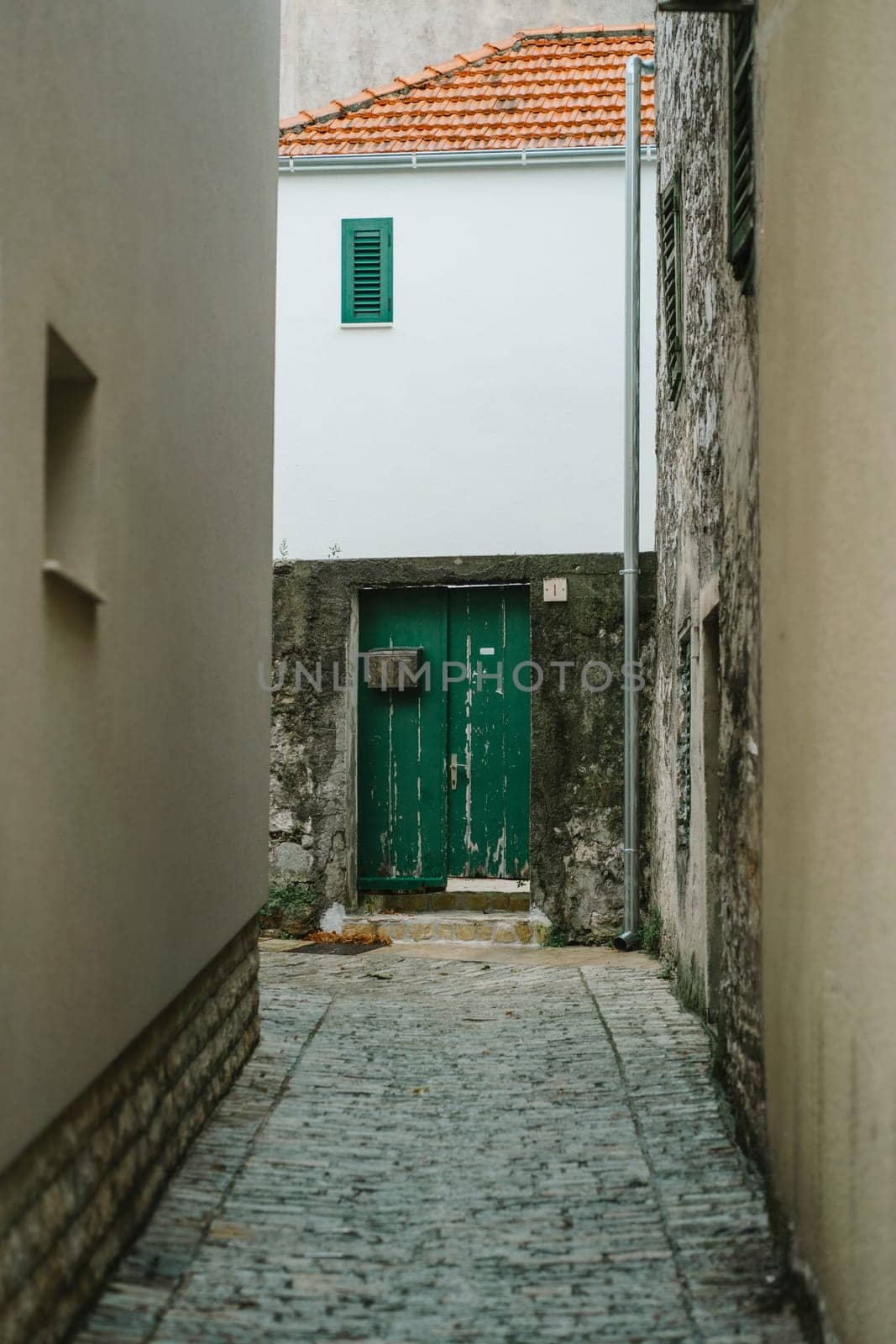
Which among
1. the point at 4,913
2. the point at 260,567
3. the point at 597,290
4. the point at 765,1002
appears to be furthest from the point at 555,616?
the point at 4,913

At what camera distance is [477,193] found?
10.6 meters

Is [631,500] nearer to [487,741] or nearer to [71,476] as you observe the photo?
[487,741]

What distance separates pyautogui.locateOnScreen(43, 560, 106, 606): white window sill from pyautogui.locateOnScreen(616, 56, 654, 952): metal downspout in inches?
256

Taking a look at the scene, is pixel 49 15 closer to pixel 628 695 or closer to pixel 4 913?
pixel 4 913

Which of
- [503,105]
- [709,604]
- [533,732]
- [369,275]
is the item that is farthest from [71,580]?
[503,105]

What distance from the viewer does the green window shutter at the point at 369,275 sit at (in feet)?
34.9

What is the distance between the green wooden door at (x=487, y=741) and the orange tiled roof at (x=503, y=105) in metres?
3.41

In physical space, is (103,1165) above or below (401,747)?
below

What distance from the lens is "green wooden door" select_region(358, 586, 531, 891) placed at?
1055cm

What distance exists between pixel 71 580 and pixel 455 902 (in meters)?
7.41

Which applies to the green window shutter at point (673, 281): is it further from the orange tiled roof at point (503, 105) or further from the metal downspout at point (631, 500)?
the orange tiled roof at point (503, 105)

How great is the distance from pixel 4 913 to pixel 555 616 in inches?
294

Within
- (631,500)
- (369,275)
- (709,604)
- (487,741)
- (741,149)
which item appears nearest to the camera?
(741,149)

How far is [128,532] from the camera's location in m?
4.00
